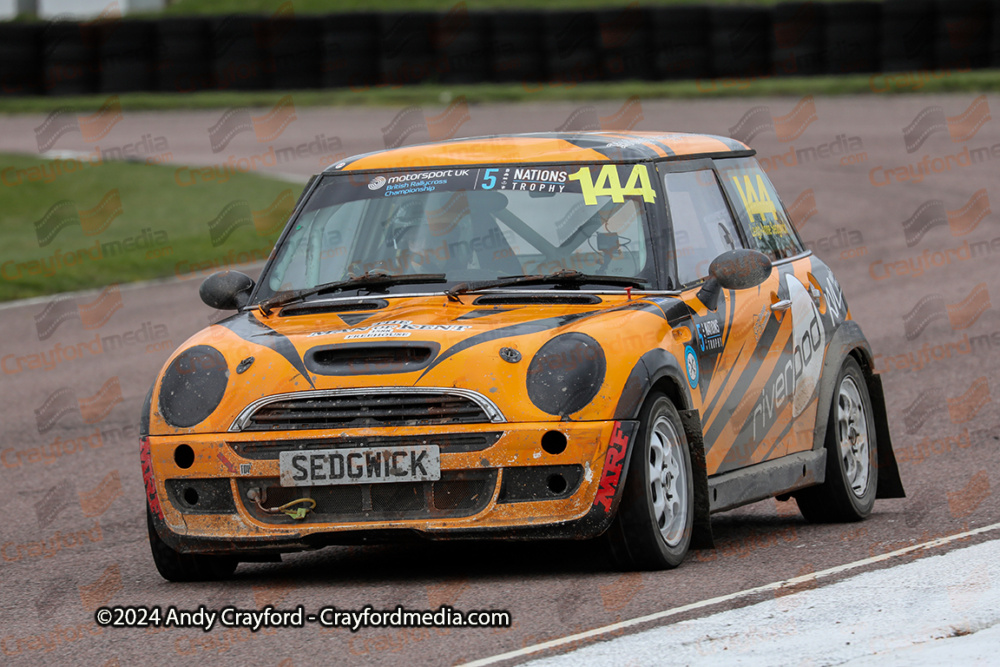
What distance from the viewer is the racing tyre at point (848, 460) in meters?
7.51

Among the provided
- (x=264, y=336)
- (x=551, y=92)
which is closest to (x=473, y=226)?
(x=264, y=336)

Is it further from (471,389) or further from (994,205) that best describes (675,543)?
(994,205)

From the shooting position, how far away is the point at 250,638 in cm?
534

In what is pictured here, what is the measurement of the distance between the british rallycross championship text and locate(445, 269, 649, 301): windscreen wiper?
4.71 ft

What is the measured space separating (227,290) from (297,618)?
80.6 inches

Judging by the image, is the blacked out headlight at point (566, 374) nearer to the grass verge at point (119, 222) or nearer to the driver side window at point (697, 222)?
the driver side window at point (697, 222)

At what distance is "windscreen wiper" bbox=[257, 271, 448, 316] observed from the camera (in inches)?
265

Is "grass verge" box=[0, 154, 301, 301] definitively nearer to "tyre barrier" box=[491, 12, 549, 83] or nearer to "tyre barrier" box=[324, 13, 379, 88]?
"tyre barrier" box=[324, 13, 379, 88]

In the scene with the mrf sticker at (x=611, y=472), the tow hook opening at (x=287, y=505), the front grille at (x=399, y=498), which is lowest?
the tow hook opening at (x=287, y=505)

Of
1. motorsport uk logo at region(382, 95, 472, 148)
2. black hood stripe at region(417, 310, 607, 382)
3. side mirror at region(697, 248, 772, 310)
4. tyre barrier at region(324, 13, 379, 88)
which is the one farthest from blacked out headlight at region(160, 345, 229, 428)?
tyre barrier at region(324, 13, 379, 88)

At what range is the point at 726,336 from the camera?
6770 millimetres

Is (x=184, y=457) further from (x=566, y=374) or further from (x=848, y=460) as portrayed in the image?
(x=848, y=460)

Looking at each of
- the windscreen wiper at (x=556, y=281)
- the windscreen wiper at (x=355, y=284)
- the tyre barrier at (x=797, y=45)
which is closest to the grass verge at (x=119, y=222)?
the tyre barrier at (x=797, y=45)

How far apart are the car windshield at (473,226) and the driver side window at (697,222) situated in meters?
0.15
